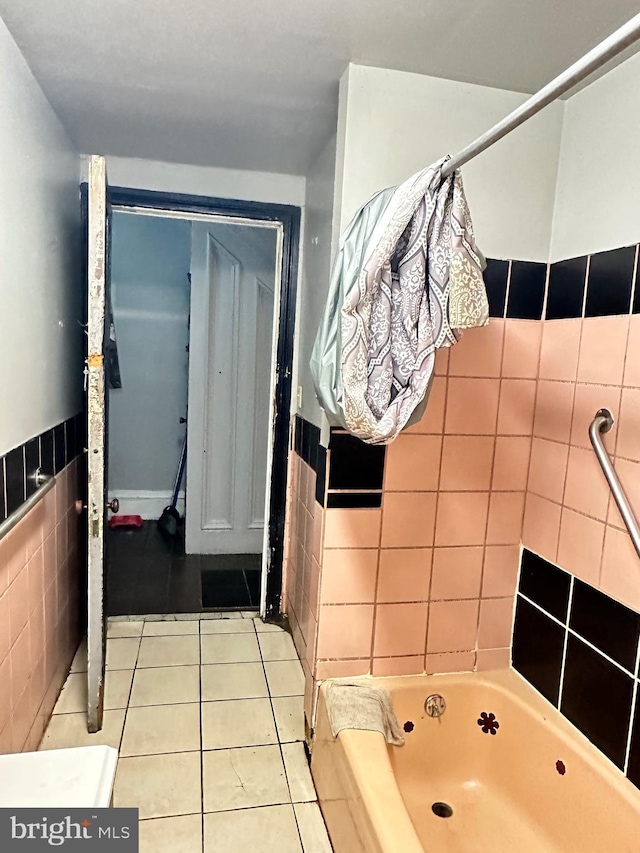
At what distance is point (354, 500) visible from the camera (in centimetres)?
162

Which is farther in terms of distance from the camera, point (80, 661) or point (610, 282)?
point (80, 661)

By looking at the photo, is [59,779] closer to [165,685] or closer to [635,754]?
[165,685]

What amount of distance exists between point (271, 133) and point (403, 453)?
1220mm

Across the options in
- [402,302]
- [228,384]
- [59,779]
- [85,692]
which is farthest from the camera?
[228,384]

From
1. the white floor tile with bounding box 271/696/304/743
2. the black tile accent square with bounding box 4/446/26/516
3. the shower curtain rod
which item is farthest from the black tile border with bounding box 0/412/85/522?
the shower curtain rod

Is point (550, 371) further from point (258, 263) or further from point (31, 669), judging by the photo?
point (258, 263)

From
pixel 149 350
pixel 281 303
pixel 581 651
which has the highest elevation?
pixel 281 303

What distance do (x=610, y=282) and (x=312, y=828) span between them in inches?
64.6

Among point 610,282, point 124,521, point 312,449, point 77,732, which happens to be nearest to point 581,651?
point 610,282

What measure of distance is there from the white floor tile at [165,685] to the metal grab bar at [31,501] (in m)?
0.83

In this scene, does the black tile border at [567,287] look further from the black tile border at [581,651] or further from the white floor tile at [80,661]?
the white floor tile at [80,661]

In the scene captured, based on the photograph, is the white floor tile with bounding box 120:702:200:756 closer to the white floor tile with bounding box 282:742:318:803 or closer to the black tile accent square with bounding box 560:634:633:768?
the white floor tile with bounding box 282:742:318:803

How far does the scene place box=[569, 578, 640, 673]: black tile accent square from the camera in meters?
1.32

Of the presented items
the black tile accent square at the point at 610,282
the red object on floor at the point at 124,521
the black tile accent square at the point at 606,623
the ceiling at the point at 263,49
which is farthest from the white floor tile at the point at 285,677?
the ceiling at the point at 263,49
